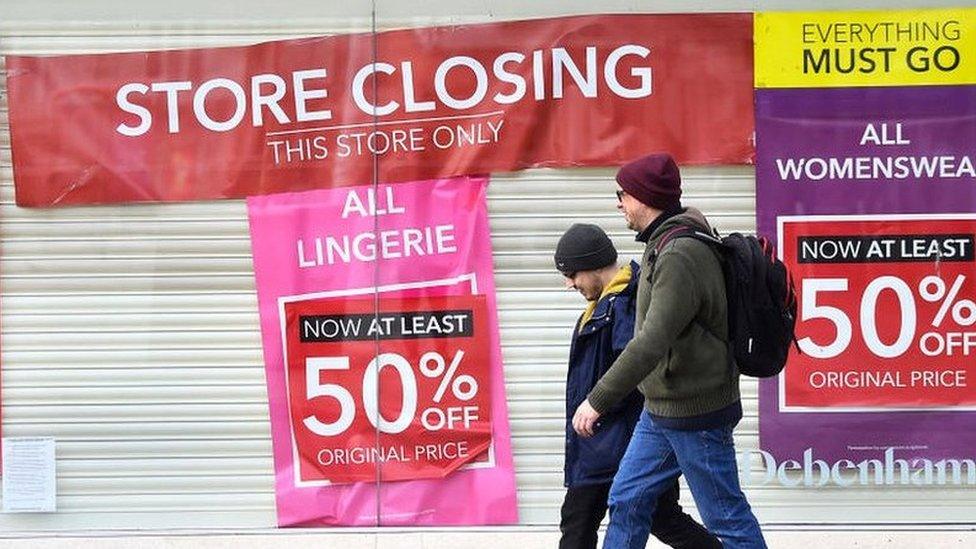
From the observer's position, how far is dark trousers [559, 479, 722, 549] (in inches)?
196

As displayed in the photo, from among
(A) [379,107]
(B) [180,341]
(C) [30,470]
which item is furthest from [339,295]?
(C) [30,470]

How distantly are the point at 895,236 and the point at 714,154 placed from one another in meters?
0.86

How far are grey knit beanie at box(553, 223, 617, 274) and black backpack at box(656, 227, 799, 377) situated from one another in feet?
1.55

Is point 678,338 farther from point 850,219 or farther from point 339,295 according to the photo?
point 339,295

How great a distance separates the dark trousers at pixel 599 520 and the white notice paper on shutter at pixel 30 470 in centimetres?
262

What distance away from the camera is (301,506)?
254 inches

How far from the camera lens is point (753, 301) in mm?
4512

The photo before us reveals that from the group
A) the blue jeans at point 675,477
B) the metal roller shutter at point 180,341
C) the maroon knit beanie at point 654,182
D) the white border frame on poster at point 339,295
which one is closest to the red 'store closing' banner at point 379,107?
the metal roller shutter at point 180,341

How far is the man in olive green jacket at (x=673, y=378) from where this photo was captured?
4391mm

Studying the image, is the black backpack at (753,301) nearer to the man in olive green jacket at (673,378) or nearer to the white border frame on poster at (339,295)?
the man in olive green jacket at (673,378)

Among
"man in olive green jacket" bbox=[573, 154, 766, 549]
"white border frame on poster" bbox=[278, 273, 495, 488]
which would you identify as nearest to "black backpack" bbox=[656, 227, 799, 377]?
"man in olive green jacket" bbox=[573, 154, 766, 549]

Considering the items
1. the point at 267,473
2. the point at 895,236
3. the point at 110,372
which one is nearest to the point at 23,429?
the point at 110,372

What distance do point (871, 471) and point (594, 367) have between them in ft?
6.60

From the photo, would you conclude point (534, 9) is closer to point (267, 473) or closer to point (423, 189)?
point (423, 189)
